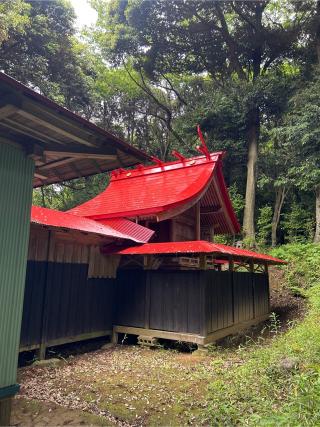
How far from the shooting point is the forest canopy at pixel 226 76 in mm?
19984

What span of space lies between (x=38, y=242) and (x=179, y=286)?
3832 mm

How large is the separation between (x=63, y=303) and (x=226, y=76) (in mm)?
22613

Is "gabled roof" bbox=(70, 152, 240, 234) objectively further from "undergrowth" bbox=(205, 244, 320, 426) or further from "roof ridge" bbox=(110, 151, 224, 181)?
"undergrowth" bbox=(205, 244, 320, 426)

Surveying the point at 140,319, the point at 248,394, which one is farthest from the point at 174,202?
the point at 248,394

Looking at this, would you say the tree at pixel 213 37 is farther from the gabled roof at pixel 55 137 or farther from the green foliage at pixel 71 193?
the gabled roof at pixel 55 137

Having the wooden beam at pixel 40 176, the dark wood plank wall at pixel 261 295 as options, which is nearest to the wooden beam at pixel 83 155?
the wooden beam at pixel 40 176

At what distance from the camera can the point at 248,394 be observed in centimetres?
489

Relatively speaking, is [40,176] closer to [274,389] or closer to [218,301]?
[274,389]

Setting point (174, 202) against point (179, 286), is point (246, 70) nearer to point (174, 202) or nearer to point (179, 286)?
point (174, 202)

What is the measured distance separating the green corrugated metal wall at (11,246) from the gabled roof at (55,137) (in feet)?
0.88

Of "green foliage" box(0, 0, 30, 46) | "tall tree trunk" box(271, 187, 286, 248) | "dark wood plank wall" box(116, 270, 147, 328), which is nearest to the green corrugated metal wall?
"dark wood plank wall" box(116, 270, 147, 328)

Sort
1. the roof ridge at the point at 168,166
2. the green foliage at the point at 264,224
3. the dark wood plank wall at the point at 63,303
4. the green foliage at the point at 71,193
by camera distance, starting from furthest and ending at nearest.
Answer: the green foliage at the point at 71,193, the green foliage at the point at 264,224, the roof ridge at the point at 168,166, the dark wood plank wall at the point at 63,303

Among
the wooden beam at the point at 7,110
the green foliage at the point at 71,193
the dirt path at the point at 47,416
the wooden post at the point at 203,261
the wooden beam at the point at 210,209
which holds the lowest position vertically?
the dirt path at the point at 47,416

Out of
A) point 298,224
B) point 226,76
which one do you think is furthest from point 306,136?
point 226,76
